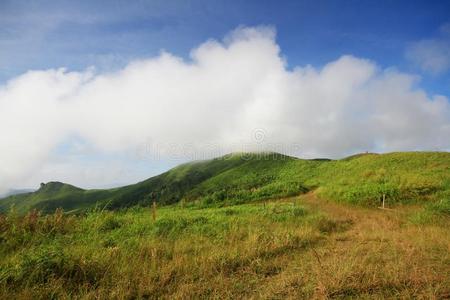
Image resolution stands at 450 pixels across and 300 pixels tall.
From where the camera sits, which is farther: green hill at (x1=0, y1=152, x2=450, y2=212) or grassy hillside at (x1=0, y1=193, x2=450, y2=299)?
green hill at (x1=0, y1=152, x2=450, y2=212)

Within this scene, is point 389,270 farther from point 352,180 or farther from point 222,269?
point 352,180

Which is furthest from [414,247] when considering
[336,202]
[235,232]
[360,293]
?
[336,202]

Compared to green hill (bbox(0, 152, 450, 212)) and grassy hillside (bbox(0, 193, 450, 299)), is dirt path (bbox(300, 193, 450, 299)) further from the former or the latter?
green hill (bbox(0, 152, 450, 212))

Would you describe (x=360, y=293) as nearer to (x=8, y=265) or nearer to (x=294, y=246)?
(x=294, y=246)

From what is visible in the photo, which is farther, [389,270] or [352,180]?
[352,180]

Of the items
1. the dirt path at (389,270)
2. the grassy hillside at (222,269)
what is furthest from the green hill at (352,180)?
the dirt path at (389,270)

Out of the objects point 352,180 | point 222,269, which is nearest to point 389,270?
point 222,269

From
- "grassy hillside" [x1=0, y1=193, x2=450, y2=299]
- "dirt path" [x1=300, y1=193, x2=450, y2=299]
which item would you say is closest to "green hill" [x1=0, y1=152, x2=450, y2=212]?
"grassy hillside" [x1=0, y1=193, x2=450, y2=299]

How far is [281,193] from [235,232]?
A: 84.8 feet

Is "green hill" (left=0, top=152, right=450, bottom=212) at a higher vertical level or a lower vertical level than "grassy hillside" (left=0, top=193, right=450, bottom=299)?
higher

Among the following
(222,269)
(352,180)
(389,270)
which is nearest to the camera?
(389,270)

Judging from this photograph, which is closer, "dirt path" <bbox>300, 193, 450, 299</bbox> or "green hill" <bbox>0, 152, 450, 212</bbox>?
"dirt path" <bbox>300, 193, 450, 299</bbox>

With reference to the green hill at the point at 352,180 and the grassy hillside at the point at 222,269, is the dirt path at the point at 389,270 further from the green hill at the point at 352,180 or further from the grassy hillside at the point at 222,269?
the green hill at the point at 352,180

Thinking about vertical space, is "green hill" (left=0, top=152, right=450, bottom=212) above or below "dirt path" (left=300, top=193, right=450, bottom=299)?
above
